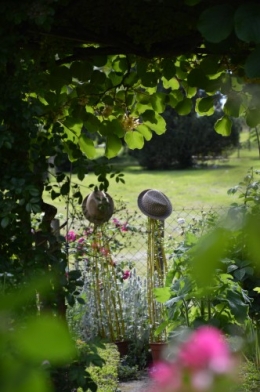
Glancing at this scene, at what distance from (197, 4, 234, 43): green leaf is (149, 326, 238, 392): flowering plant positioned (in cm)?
136

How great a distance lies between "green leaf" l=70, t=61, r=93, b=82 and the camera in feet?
7.11

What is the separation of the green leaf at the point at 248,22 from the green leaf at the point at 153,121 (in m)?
1.03

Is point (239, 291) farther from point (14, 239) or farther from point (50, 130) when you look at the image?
point (14, 239)

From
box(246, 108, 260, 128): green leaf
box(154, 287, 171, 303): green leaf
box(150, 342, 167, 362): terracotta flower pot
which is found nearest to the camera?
box(246, 108, 260, 128): green leaf

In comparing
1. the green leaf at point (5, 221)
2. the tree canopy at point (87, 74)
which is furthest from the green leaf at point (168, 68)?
the green leaf at point (5, 221)

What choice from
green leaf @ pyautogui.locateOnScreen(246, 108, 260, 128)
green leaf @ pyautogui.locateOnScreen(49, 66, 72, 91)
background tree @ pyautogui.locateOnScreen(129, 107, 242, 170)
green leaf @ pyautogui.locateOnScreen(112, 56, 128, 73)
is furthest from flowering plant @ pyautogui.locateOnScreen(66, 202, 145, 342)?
background tree @ pyautogui.locateOnScreen(129, 107, 242, 170)

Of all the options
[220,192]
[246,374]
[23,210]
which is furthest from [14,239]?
[220,192]

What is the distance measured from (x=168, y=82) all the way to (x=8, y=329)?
231cm

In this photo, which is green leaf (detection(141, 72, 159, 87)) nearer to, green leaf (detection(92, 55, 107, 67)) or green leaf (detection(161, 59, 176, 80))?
green leaf (detection(161, 59, 176, 80))

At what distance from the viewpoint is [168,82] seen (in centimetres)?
256

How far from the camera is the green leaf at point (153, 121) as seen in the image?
99.8 inches

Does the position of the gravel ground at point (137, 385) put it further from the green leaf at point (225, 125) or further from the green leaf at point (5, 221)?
the green leaf at point (5, 221)

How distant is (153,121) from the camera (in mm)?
2547

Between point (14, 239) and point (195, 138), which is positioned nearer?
point (14, 239)
